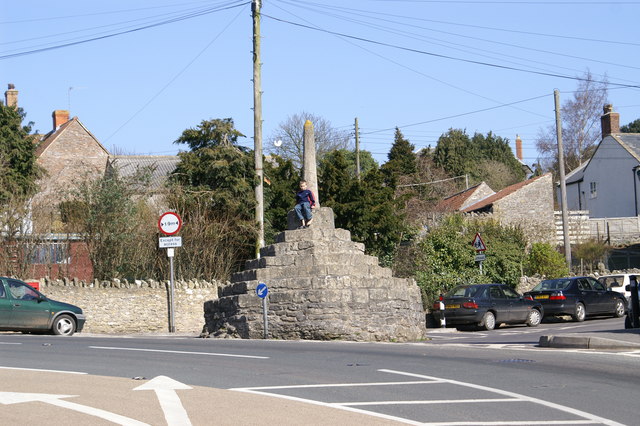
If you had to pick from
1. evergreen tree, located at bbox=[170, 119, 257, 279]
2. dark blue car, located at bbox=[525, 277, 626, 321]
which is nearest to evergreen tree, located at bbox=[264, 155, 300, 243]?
evergreen tree, located at bbox=[170, 119, 257, 279]

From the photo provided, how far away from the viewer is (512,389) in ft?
32.6

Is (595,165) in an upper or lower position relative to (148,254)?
upper

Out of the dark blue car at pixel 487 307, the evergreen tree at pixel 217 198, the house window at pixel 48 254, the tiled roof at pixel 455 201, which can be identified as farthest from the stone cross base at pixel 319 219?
the tiled roof at pixel 455 201

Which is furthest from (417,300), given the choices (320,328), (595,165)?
(595,165)

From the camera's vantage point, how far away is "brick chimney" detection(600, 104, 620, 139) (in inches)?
2299

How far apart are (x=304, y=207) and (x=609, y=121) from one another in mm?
44507

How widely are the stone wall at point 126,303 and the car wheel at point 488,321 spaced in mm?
9146

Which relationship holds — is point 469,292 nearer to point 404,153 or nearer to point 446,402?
point 446,402

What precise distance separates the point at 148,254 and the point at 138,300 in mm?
2627

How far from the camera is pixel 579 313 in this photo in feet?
94.4

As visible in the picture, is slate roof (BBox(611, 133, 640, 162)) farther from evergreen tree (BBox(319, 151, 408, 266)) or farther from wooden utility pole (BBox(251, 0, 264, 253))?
wooden utility pole (BBox(251, 0, 264, 253))

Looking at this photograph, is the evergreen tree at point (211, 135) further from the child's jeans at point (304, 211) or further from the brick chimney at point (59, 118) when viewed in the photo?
the brick chimney at point (59, 118)

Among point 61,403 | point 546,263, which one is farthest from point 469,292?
point 61,403

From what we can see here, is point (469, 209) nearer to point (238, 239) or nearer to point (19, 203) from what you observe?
point (238, 239)
